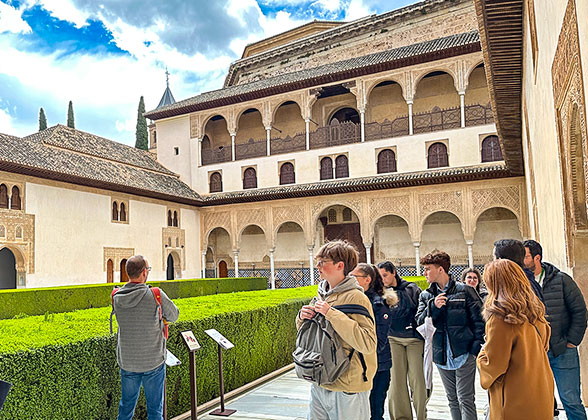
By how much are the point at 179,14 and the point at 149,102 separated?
30.8 feet

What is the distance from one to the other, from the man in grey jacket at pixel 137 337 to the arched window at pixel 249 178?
69.0 ft

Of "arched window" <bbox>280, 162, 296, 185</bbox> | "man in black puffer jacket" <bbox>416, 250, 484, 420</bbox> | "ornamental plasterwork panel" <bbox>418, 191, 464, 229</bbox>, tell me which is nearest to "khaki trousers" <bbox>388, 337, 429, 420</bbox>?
"man in black puffer jacket" <bbox>416, 250, 484, 420</bbox>

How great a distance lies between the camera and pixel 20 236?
17000 millimetres

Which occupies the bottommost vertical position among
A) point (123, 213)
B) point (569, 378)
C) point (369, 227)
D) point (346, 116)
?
point (569, 378)

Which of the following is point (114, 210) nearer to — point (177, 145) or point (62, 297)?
point (62, 297)

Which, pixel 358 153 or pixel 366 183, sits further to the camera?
pixel 358 153

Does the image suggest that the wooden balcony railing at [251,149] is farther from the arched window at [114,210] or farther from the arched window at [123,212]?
the arched window at [114,210]

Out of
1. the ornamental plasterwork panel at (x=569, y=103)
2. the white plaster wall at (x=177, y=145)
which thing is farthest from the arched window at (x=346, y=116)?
the ornamental plasterwork panel at (x=569, y=103)

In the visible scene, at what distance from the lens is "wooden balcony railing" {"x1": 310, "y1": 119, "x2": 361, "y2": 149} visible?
23375 millimetres

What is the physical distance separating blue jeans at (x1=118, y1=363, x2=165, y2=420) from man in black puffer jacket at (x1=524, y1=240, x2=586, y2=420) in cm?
314

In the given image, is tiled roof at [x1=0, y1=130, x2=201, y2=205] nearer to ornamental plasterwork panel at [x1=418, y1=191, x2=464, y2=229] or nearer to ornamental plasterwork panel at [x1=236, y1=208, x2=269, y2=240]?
ornamental plasterwork panel at [x1=236, y1=208, x2=269, y2=240]

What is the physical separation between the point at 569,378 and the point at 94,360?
395 cm

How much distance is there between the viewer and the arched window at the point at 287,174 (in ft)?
79.7

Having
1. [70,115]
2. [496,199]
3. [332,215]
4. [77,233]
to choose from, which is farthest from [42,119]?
[496,199]
